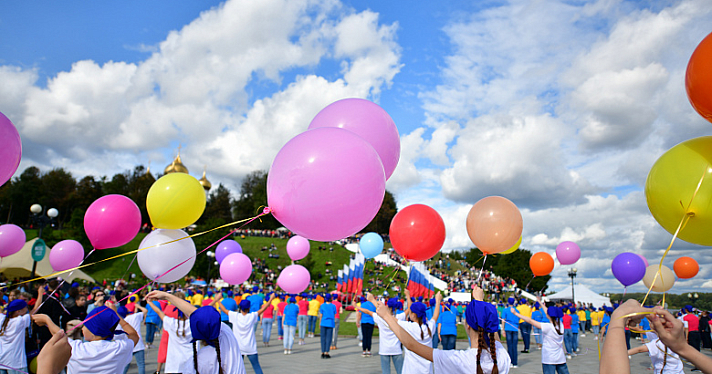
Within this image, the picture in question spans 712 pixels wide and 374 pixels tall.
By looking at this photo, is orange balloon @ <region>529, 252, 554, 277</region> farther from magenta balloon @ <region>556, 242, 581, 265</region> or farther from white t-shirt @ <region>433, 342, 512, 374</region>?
white t-shirt @ <region>433, 342, 512, 374</region>

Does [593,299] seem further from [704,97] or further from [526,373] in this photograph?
[704,97]

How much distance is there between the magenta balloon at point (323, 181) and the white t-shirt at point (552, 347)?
594 centimetres

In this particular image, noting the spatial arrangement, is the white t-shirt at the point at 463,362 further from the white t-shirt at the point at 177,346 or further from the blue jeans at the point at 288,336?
the blue jeans at the point at 288,336

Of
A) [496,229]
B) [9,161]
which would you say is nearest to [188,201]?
[9,161]

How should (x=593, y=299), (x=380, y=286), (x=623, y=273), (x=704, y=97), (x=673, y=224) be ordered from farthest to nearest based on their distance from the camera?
1. (x=380, y=286)
2. (x=593, y=299)
3. (x=623, y=273)
4. (x=673, y=224)
5. (x=704, y=97)

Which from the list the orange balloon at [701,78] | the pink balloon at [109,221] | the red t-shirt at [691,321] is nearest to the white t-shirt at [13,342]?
the pink balloon at [109,221]

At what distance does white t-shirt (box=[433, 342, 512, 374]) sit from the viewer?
3580 millimetres

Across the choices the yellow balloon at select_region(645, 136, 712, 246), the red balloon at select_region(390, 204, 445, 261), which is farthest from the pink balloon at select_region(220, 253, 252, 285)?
the yellow balloon at select_region(645, 136, 712, 246)

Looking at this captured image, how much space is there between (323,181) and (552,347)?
6.57 meters

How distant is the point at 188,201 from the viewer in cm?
614

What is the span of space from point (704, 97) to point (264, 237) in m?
58.2

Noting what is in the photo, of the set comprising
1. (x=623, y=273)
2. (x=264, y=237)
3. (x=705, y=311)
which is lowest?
(x=705, y=311)

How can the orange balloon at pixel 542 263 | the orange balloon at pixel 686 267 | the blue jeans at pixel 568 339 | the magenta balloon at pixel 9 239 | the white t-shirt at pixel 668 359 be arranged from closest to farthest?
1. the white t-shirt at pixel 668 359
2. the magenta balloon at pixel 9 239
3. the orange balloon at pixel 686 267
4. the orange balloon at pixel 542 263
5. the blue jeans at pixel 568 339

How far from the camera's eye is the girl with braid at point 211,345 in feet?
12.5
